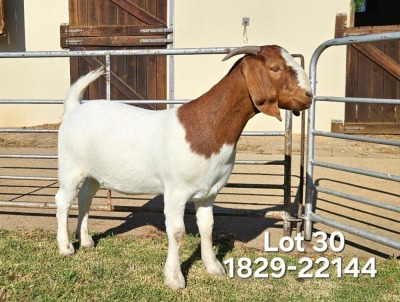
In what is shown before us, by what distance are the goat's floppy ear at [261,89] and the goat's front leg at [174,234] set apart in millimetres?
778

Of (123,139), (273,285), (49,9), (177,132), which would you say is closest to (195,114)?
(177,132)

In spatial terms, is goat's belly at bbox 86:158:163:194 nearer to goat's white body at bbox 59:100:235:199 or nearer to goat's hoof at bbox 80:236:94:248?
goat's white body at bbox 59:100:235:199

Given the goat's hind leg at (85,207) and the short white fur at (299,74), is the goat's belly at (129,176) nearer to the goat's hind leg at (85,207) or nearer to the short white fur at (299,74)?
the goat's hind leg at (85,207)

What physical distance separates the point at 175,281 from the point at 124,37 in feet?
24.9

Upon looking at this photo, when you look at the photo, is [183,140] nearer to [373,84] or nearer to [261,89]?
[261,89]

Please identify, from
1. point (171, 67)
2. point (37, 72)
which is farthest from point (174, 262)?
point (37, 72)

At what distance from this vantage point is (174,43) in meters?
9.86

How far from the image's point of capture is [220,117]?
311 cm

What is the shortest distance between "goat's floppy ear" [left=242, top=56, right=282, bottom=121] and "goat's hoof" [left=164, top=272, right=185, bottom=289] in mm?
1210

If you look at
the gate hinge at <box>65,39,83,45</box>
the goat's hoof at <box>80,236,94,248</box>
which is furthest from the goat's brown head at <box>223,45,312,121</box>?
the gate hinge at <box>65,39,83,45</box>

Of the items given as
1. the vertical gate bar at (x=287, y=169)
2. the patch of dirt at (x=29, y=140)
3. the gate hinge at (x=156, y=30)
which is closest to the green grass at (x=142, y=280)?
the vertical gate bar at (x=287, y=169)

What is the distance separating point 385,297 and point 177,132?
1677 mm

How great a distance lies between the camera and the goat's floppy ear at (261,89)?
2.97 metres

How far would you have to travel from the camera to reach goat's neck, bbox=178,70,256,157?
308 cm
